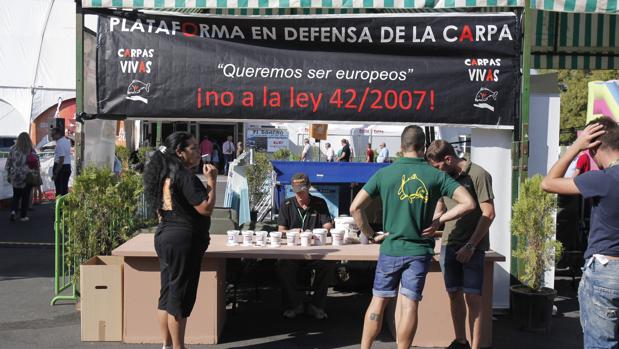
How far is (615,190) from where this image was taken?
3555 mm

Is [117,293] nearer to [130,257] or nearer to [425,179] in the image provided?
[130,257]

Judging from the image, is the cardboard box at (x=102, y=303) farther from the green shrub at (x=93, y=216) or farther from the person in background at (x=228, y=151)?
the person in background at (x=228, y=151)

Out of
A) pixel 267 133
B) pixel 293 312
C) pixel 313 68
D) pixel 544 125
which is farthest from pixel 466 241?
pixel 267 133

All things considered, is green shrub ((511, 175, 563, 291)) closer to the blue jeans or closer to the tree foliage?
the blue jeans

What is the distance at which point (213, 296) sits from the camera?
571 cm

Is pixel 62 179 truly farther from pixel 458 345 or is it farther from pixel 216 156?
pixel 216 156

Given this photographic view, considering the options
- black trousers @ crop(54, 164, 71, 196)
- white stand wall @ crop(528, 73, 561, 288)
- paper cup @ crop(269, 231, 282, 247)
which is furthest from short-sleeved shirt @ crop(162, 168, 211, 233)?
black trousers @ crop(54, 164, 71, 196)

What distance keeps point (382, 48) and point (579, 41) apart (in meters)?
4.19

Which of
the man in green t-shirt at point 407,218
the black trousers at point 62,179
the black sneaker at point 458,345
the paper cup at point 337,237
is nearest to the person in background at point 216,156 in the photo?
the black trousers at point 62,179

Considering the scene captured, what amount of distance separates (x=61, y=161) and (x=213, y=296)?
8.59m

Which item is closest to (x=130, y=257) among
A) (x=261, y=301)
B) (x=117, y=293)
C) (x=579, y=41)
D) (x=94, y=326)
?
(x=117, y=293)

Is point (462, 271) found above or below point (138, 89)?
below

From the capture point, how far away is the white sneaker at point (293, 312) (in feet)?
21.6

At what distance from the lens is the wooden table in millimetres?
5633
